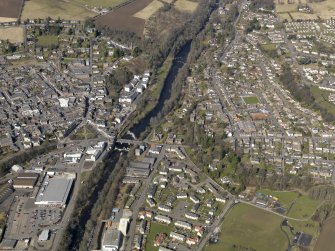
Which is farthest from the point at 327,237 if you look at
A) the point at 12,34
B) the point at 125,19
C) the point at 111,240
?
the point at 12,34

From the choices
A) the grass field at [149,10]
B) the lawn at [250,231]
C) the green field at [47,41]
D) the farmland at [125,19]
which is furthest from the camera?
the grass field at [149,10]

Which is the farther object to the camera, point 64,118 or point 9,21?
point 9,21

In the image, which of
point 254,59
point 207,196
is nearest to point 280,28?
point 254,59

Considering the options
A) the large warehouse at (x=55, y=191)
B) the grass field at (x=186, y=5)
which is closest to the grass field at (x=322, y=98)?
the large warehouse at (x=55, y=191)

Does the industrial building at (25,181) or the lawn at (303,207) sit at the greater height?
the lawn at (303,207)

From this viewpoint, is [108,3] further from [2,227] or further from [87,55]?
[2,227]

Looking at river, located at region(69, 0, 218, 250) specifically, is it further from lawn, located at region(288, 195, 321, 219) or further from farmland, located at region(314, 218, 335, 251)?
farmland, located at region(314, 218, 335, 251)

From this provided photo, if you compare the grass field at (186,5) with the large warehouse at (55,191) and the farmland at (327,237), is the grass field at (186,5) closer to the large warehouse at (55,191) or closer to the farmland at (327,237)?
the large warehouse at (55,191)
